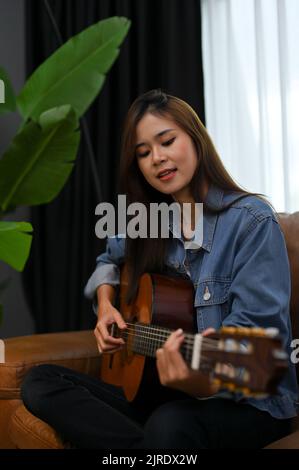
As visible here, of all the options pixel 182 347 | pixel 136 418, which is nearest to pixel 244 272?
pixel 182 347

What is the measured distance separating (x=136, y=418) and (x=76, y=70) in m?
0.81

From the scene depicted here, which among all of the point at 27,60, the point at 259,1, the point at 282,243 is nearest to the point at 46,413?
the point at 282,243

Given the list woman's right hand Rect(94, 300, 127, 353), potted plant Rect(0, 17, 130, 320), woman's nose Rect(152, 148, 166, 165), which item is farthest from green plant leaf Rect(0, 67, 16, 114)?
woman's right hand Rect(94, 300, 127, 353)

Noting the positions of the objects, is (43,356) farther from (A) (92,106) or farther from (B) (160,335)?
(A) (92,106)

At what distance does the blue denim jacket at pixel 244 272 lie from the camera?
1156mm

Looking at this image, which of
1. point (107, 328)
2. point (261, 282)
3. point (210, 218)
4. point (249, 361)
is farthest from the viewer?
point (107, 328)

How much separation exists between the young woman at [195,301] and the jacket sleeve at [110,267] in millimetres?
67

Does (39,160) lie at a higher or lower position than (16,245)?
higher

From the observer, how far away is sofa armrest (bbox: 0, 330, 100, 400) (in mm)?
1585

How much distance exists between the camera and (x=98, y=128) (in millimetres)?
2492

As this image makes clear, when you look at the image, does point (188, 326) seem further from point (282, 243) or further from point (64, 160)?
point (64, 160)

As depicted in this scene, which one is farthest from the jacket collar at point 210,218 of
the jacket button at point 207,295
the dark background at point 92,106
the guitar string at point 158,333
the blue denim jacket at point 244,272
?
the dark background at point 92,106

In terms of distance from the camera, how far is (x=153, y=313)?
1290mm
